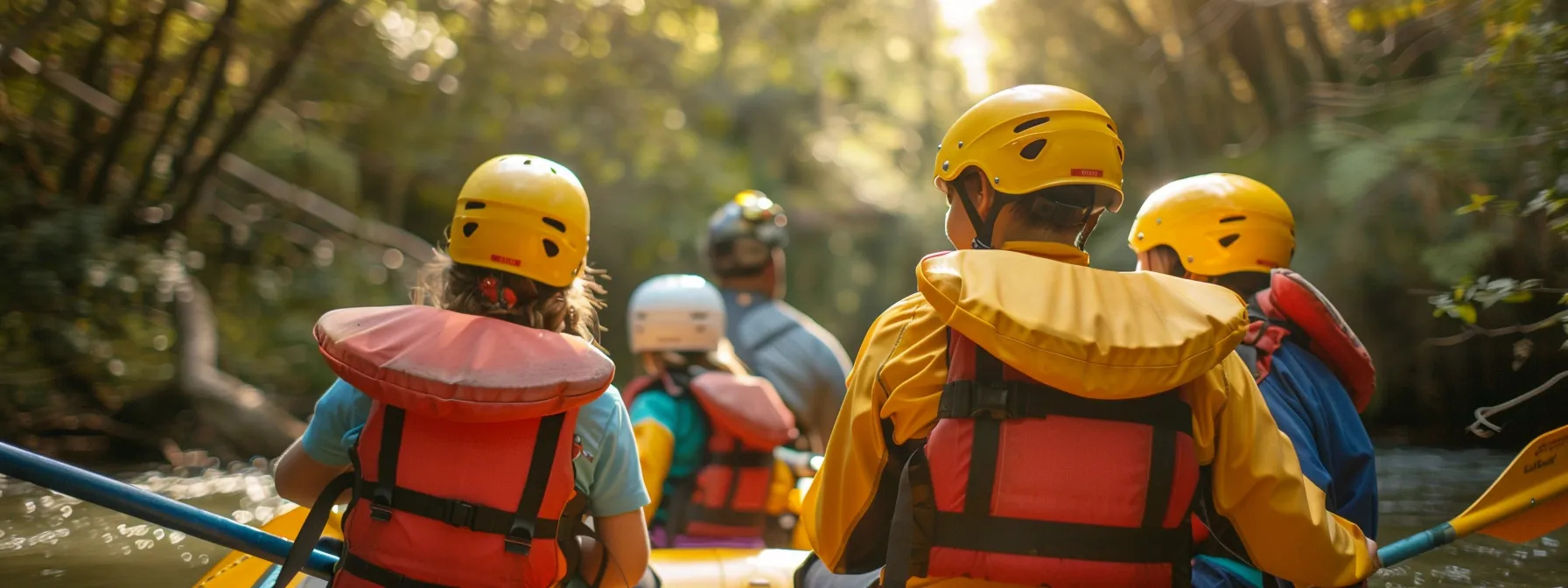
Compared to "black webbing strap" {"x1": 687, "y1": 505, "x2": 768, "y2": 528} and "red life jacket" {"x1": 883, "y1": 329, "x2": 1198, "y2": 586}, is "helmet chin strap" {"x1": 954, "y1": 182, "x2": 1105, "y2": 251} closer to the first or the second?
"red life jacket" {"x1": 883, "y1": 329, "x2": 1198, "y2": 586}

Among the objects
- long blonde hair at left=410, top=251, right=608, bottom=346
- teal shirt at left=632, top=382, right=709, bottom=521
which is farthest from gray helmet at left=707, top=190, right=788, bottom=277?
long blonde hair at left=410, top=251, right=608, bottom=346

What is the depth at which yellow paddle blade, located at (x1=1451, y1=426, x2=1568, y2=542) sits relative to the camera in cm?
307

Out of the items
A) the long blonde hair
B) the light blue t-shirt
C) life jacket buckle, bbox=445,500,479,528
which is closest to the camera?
life jacket buckle, bbox=445,500,479,528

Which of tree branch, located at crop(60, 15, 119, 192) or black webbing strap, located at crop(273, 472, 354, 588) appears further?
tree branch, located at crop(60, 15, 119, 192)

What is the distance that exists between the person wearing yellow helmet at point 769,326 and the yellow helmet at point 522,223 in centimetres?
250

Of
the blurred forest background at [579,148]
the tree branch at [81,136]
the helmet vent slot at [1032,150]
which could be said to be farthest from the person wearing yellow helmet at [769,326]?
the tree branch at [81,136]

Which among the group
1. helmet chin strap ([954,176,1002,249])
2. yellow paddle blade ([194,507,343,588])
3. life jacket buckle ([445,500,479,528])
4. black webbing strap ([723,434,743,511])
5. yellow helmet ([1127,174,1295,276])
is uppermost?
yellow helmet ([1127,174,1295,276])

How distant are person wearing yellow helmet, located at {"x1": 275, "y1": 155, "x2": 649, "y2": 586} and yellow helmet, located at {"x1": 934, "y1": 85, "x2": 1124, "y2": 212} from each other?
29.6 inches

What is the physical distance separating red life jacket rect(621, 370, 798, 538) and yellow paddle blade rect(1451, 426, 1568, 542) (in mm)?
2065

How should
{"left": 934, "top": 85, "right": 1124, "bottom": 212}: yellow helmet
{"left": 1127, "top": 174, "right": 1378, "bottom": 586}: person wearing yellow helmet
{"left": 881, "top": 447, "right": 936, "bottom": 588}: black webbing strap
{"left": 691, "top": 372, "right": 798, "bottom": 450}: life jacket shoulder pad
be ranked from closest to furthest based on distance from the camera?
1. {"left": 881, "top": 447, "right": 936, "bottom": 588}: black webbing strap
2. {"left": 934, "top": 85, "right": 1124, "bottom": 212}: yellow helmet
3. {"left": 1127, "top": 174, "right": 1378, "bottom": 586}: person wearing yellow helmet
4. {"left": 691, "top": 372, "right": 798, "bottom": 450}: life jacket shoulder pad

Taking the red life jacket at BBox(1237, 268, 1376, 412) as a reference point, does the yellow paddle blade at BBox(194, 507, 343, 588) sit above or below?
below

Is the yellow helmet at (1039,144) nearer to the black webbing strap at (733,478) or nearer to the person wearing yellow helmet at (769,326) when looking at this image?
the black webbing strap at (733,478)

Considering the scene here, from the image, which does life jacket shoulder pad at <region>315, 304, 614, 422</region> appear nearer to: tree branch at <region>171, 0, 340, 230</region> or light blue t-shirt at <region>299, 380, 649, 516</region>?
light blue t-shirt at <region>299, 380, 649, 516</region>

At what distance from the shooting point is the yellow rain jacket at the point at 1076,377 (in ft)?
5.81
